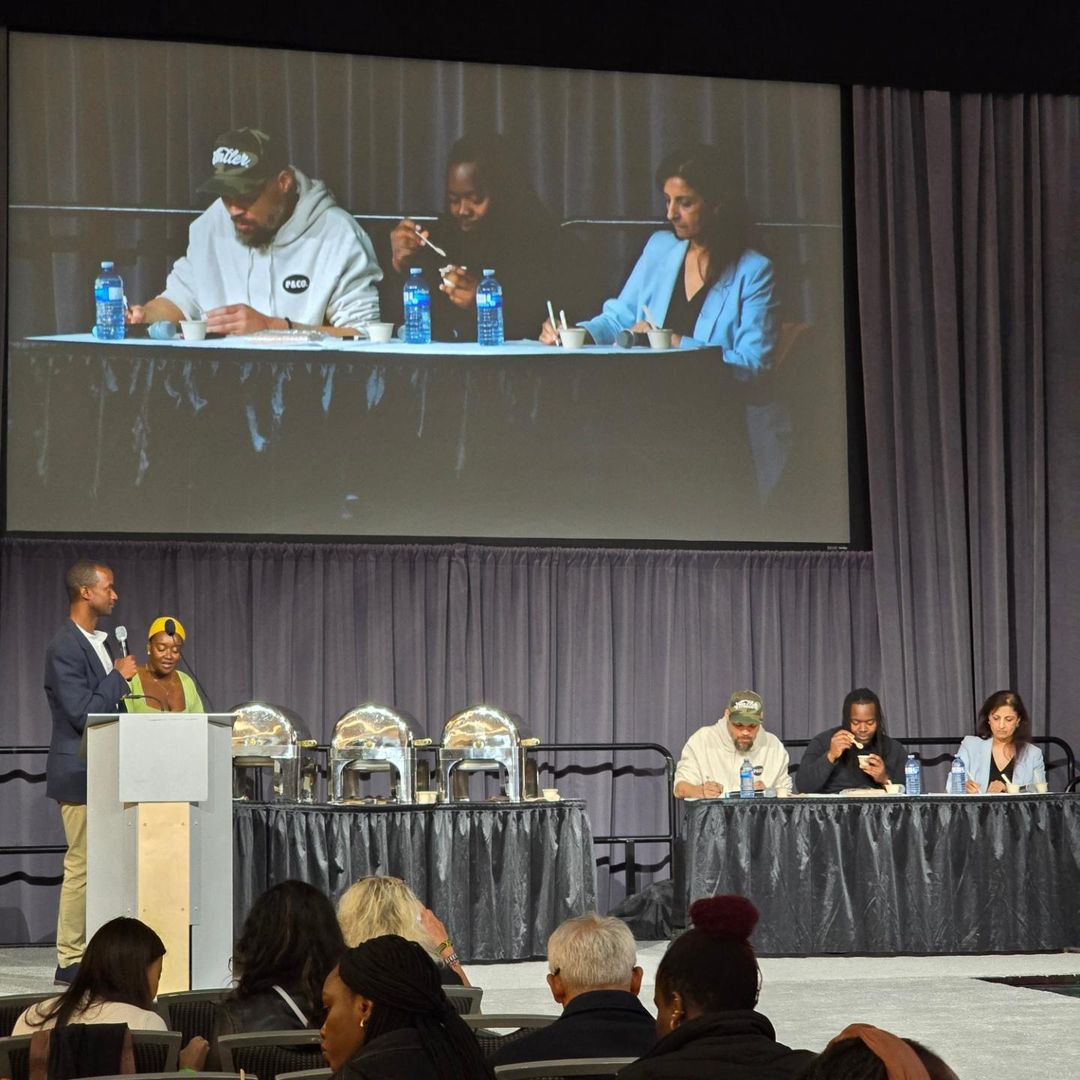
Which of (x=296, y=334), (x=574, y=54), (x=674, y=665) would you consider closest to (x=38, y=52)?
(x=296, y=334)

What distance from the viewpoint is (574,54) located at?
9984 millimetres

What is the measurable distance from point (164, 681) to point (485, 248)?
3784mm

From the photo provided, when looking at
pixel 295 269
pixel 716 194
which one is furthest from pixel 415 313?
pixel 716 194

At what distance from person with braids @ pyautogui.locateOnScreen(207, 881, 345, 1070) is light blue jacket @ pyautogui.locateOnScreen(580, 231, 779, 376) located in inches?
272

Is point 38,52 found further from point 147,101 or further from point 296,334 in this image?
point 296,334

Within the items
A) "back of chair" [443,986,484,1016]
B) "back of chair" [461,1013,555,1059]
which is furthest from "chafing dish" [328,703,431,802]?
"back of chair" [461,1013,555,1059]

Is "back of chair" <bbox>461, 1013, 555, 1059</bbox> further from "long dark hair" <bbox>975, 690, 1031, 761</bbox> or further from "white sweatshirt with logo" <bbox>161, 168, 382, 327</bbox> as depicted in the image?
"white sweatshirt with logo" <bbox>161, 168, 382, 327</bbox>

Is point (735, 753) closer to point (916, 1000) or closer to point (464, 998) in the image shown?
point (916, 1000)

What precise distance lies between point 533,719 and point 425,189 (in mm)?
3018

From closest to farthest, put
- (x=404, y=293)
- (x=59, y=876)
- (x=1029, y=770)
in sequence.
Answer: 1. (x=1029, y=770)
2. (x=59, y=876)
3. (x=404, y=293)

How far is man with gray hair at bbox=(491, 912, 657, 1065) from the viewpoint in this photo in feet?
9.26

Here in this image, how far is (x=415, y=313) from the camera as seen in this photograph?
9.64m

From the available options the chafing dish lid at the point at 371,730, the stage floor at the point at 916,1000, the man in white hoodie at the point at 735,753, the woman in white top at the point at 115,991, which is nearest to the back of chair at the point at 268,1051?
the woman in white top at the point at 115,991

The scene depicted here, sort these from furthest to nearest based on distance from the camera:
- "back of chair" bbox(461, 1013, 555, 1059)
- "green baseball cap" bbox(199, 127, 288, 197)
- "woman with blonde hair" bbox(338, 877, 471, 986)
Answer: "green baseball cap" bbox(199, 127, 288, 197) → "woman with blonde hair" bbox(338, 877, 471, 986) → "back of chair" bbox(461, 1013, 555, 1059)
